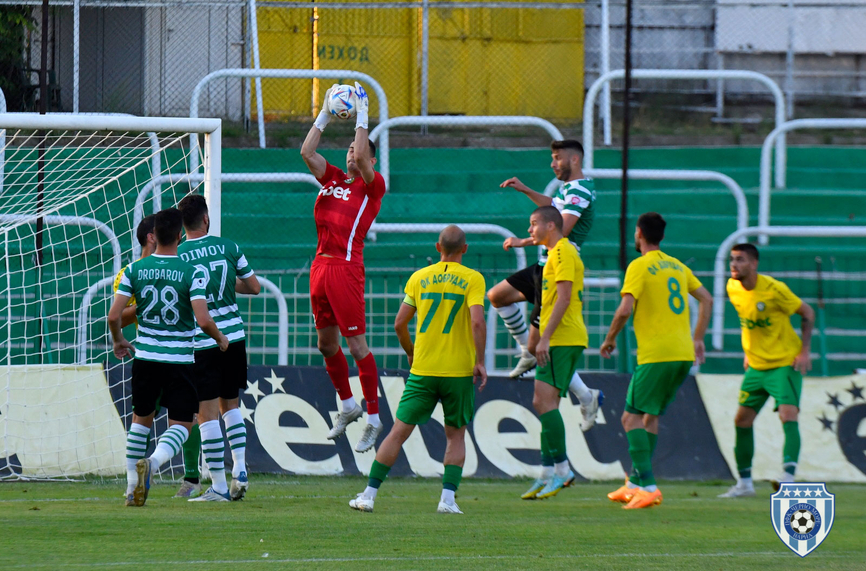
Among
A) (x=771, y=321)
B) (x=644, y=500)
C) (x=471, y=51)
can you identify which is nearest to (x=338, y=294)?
(x=644, y=500)

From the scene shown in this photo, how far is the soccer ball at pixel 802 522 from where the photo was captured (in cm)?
544

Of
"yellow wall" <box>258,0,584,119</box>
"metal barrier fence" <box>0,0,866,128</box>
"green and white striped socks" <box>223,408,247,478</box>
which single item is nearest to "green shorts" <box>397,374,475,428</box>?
"green and white striped socks" <box>223,408,247,478</box>

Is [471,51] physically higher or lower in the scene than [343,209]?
higher

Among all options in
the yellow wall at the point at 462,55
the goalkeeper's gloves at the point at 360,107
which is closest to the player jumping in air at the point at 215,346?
the goalkeeper's gloves at the point at 360,107

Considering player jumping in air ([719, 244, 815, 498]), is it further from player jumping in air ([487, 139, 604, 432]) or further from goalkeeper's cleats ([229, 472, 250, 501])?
goalkeeper's cleats ([229, 472, 250, 501])

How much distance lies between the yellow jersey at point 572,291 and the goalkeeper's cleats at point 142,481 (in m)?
2.78

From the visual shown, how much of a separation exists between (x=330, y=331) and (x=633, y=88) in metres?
10.5

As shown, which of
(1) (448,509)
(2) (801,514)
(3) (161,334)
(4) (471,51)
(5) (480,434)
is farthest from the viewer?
(4) (471,51)

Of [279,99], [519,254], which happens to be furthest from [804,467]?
[279,99]

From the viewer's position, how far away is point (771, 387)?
8.65 meters

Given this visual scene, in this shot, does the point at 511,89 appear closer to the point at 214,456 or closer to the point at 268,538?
the point at 214,456

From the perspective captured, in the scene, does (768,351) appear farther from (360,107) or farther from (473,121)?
(473,121)

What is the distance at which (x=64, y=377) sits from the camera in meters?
9.32

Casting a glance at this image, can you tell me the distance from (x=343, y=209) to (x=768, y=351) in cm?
347
